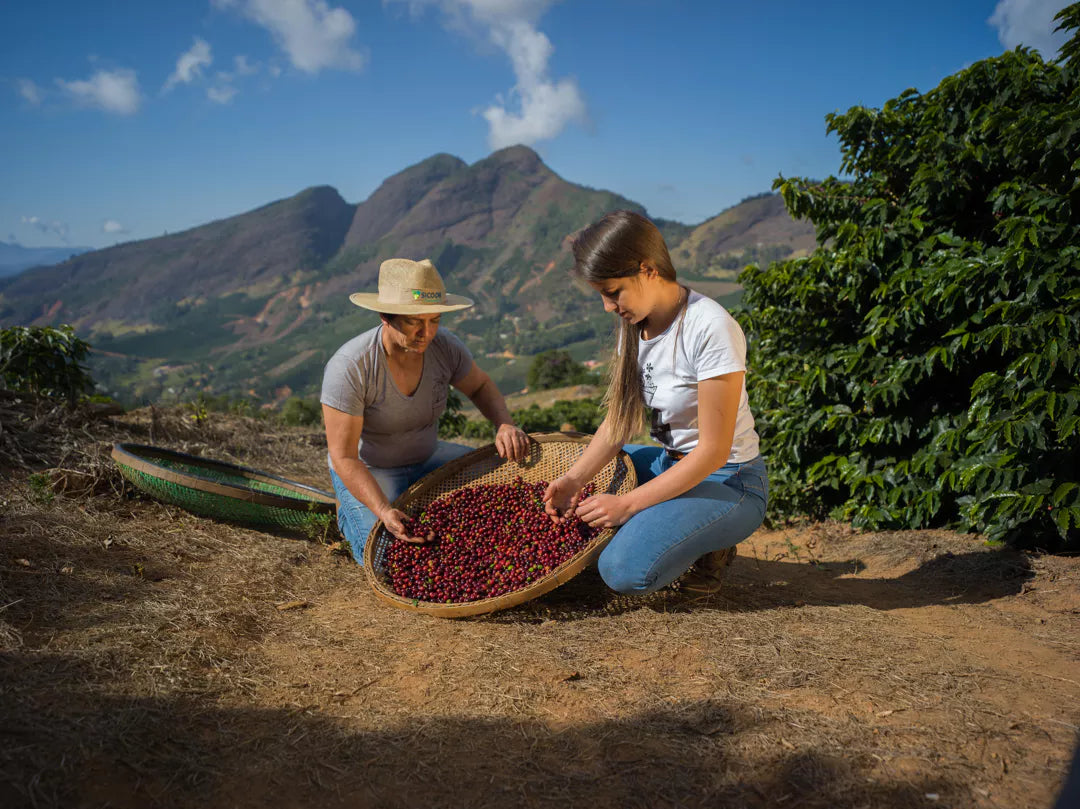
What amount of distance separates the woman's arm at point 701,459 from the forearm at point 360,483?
1.07 metres

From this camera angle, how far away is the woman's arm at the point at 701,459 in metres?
2.87

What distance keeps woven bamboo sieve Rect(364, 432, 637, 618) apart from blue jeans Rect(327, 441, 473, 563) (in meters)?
0.14

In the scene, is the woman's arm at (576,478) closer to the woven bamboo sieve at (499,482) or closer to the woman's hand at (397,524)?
the woven bamboo sieve at (499,482)

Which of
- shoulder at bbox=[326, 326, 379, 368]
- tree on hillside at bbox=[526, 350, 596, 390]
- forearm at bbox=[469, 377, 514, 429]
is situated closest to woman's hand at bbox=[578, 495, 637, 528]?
forearm at bbox=[469, 377, 514, 429]

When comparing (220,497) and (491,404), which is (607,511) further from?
(220,497)

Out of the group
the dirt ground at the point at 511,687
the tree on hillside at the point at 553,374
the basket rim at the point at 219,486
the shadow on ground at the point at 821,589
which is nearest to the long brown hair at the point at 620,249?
the shadow on ground at the point at 821,589

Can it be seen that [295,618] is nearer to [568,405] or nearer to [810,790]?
[810,790]

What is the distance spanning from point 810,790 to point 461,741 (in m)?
1.07

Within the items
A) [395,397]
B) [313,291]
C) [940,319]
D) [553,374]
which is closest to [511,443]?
[395,397]

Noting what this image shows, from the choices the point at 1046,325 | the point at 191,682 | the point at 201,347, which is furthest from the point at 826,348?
the point at 201,347

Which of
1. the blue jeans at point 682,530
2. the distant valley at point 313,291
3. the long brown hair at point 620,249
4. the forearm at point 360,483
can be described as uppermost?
the distant valley at point 313,291

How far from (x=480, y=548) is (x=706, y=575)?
1.18 metres

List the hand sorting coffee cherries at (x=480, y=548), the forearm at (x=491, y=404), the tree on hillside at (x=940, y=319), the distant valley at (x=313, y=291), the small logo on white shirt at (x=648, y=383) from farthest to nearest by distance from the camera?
1. the distant valley at (x=313, y=291)
2. the forearm at (x=491, y=404)
3. the tree on hillside at (x=940, y=319)
4. the small logo on white shirt at (x=648, y=383)
5. the hand sorting coffee cherries at (x=480, y=548)

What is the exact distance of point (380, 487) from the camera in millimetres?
3820
